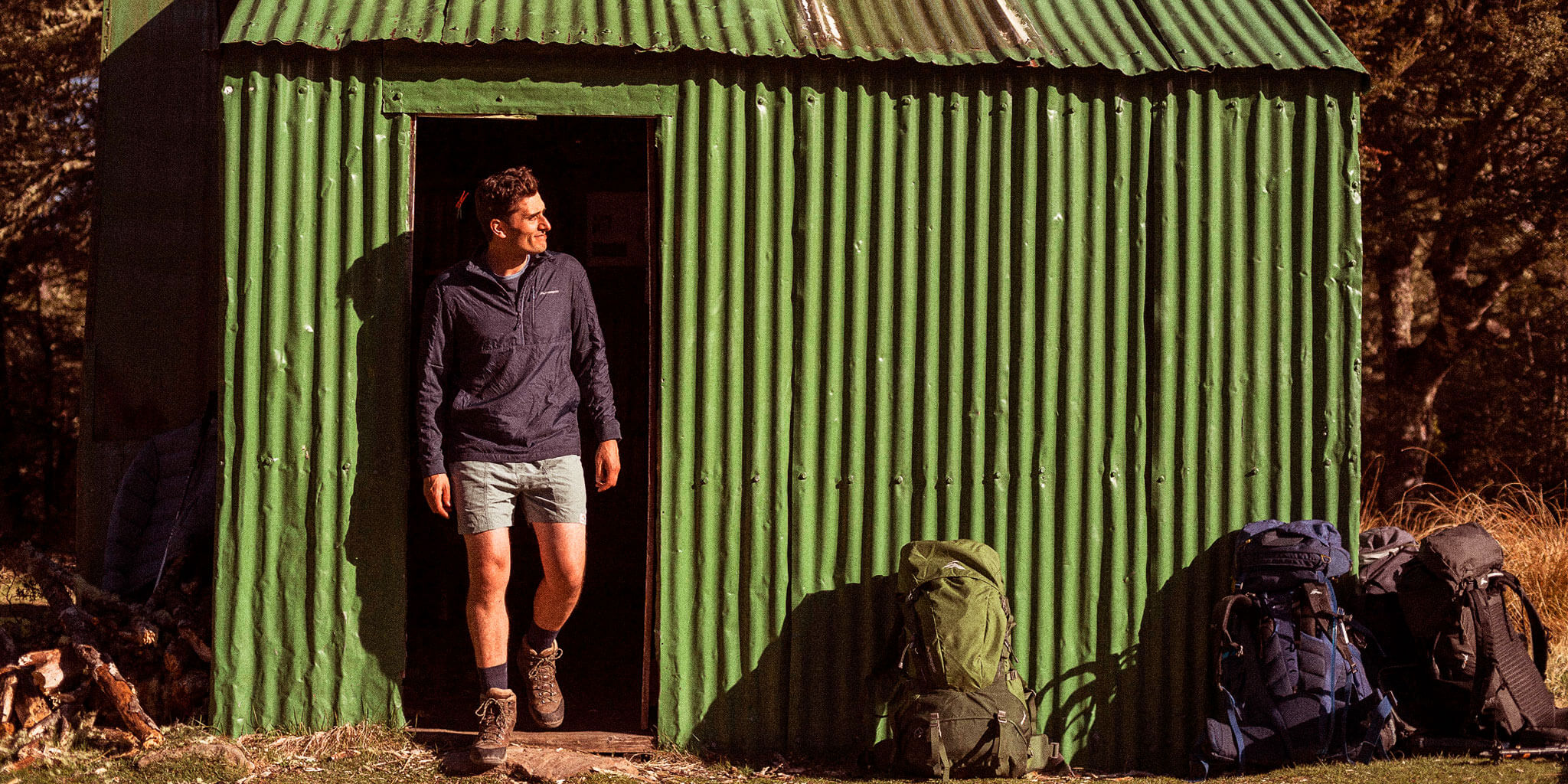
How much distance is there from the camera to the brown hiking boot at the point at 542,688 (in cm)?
507

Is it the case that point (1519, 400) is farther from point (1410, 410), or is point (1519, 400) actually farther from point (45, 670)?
point (45, 670)

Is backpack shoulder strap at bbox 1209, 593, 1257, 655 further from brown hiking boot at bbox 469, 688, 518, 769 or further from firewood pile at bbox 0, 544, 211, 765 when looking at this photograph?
firewood pile at bbox 0, 544, 211, 765

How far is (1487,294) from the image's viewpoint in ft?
37.0

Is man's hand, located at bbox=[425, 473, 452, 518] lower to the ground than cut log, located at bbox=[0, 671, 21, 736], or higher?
higher

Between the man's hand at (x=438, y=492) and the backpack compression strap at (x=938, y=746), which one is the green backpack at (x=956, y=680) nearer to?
the backpack compression strap at (x=938, y=746)

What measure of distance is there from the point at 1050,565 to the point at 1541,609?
13.5 feet

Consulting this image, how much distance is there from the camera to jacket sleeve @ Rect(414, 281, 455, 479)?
4809mm

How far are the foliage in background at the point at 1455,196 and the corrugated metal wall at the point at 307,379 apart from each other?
25.9 ft

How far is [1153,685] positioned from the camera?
542 centimetres

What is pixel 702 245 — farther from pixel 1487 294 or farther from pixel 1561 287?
pixel 1561 287

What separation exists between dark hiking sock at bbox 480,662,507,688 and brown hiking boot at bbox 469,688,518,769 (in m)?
0.02

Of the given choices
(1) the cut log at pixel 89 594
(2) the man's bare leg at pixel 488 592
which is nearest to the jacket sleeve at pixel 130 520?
(1) the cut log at pixel 89 594

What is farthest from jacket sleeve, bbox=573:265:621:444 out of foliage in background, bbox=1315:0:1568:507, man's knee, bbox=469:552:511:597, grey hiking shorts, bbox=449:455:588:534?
foliage in background, bbox=1315:0:1568:507

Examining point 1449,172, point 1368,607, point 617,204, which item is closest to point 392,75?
point 617,204
